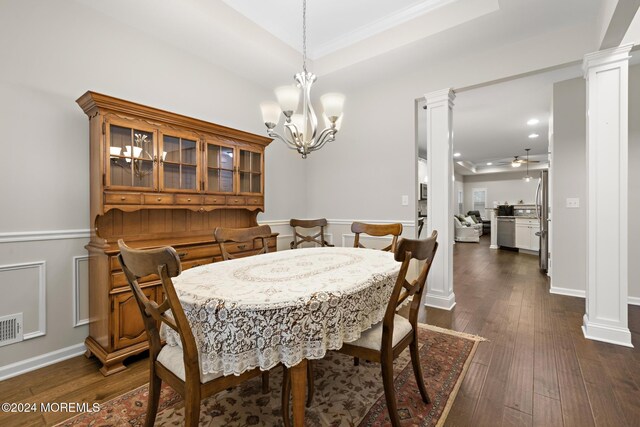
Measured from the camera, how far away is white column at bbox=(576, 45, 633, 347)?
2.32 meters

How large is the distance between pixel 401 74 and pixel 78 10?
10.0ft

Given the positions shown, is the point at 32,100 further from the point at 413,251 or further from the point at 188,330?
the point at 413,251

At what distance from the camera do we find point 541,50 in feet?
8.82

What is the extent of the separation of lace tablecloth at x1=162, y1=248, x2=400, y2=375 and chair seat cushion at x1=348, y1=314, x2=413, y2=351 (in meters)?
0.06

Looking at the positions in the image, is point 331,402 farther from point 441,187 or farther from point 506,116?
point 506,116

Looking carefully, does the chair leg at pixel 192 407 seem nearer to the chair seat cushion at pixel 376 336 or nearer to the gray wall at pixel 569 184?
the chair seat cushion at pixel 376 336

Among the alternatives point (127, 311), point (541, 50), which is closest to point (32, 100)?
point (127, 311)

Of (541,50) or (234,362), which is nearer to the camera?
(234,362)

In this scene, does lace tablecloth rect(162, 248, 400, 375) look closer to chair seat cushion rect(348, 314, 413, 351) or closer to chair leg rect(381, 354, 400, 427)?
chair seat cushion rect(348, 314, 413, 351)

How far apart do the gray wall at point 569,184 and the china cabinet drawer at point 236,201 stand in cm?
385

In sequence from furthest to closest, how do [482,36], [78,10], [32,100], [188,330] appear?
[482,36] < [78,10] < [32,100] < [188,330]

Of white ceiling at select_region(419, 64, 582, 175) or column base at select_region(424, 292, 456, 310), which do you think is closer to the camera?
column base at select_region(424, 292, 456, 310)

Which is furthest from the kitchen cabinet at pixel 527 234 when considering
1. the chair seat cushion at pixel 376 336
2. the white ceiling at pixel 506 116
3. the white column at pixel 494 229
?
the chair seat cushion at pixel 376 336

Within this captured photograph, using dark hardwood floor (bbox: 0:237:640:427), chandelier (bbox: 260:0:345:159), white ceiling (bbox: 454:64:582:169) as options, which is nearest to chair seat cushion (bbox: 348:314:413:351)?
dark hardwood floor (bbox: 0:237:640:427)
